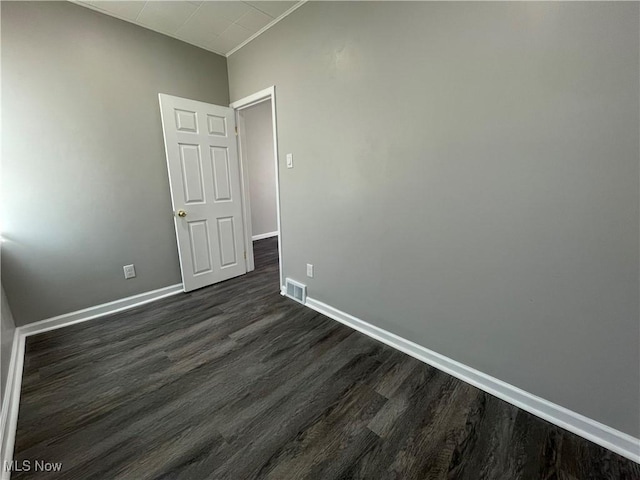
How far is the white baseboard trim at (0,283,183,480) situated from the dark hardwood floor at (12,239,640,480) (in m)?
0.05

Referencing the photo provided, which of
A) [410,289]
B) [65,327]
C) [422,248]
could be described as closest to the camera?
[422,248]

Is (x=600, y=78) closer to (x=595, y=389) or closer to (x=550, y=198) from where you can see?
(x=550, y=198)

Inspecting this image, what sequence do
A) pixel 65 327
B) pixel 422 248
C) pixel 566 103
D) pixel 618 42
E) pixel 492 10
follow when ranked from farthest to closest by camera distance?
pixel 65 327
pixel 422 248
pixel 492 10
pixel 566 103
pixel 618 42

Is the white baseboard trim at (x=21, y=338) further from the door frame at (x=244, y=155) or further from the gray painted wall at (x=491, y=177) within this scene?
the gray painted wall at (x=491, y=177)

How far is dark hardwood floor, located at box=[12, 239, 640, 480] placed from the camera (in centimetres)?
113

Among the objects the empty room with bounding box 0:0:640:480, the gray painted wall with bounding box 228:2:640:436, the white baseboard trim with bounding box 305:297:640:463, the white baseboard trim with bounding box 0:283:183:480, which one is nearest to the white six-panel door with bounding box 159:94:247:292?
the empty room with bounding box 0:0:640:480

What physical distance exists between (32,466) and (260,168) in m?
4.55

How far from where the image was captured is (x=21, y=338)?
1989 millimetres

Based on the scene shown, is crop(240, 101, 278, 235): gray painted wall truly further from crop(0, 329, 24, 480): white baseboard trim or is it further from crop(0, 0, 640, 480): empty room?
crop(0, 329, 24, 480): white baseboard trim

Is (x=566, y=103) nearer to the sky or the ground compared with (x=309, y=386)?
nearer to the sky

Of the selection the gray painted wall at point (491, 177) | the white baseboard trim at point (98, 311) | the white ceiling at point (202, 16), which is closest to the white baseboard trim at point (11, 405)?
the white baseboard trim at point (98, 311)

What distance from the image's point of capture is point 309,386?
5.12 feet

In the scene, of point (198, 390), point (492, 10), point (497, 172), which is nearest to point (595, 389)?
point (497, 172)

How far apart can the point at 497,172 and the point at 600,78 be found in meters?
0.47
